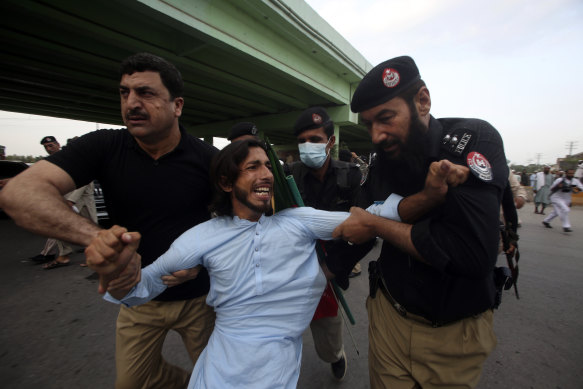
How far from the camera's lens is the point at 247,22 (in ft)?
17.5

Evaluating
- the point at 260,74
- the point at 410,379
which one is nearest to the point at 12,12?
the point at 260,74

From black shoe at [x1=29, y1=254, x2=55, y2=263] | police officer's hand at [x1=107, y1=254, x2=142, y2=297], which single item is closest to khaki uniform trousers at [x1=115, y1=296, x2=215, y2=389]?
police officer's hand at [x1=107, y1=254, x2=142, y2=297]

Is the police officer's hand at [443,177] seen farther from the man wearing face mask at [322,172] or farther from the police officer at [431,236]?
the man wearing face mask at [322,172]

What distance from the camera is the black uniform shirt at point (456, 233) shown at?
914 mm

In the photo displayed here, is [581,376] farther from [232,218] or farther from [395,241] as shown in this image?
[232,218]

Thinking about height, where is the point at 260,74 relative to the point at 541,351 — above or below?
above

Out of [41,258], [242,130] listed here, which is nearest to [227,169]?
[242,130]

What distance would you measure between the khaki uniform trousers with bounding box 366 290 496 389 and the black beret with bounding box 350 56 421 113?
1016 millimetres

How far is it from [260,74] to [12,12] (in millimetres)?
4862

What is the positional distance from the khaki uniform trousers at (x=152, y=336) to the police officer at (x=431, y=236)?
1.08 m

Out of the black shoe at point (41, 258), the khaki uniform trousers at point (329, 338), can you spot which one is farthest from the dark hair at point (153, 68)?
the black shoe at point (41, 258)

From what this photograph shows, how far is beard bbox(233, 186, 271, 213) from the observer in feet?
4.39

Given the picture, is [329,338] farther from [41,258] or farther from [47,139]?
[47,139]

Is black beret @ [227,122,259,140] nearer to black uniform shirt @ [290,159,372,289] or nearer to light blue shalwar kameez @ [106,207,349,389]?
black uniform shirt @ [290,159,372,289]
